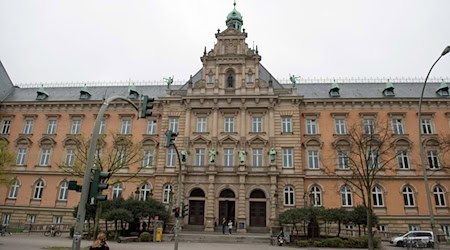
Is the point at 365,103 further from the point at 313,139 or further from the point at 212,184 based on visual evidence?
the point at 212,184

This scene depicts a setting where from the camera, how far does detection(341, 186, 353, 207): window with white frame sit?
114ft

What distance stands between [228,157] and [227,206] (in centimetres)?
523

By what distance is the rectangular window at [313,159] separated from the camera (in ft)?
119

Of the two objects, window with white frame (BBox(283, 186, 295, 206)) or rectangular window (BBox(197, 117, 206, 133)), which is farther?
rectangular window (BBox(197, 117, 206, 133))

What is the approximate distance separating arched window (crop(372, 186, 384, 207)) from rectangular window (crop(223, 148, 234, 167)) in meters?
15.4

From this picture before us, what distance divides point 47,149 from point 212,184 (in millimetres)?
21242

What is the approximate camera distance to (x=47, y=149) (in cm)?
4000

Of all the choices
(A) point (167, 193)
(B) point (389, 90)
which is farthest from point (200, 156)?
(B) point (389, 90)

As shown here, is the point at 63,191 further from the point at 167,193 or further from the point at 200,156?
the point at 200,156

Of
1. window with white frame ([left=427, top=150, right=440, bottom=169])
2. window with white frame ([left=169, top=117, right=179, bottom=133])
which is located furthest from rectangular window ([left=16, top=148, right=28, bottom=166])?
window with white frame ([left=427, top=150, right=440, bottom=169])

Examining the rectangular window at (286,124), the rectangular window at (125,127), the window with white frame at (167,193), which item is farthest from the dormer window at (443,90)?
the rectangular window at (125,127)

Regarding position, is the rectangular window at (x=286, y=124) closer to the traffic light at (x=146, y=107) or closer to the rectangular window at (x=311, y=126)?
the rectangular window at (x=311, y=126)

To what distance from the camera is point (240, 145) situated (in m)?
36.0

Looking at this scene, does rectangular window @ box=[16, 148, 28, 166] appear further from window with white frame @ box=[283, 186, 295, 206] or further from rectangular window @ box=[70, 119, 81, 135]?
window with white frame @ box=[283, 186, 295, 206]
